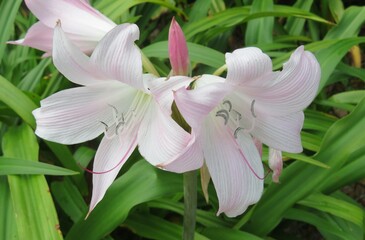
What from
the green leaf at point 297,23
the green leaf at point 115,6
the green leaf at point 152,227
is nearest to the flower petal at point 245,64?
the green leaf at point 152,227

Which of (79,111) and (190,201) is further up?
(79,111)

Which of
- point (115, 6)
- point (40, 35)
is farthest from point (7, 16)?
point (40, 35)

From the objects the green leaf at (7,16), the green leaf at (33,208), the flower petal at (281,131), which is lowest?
the green leaf at (33,208)

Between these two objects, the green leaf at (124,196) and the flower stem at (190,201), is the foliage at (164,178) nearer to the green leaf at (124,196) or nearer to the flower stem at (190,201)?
the green leaf at (124,196)

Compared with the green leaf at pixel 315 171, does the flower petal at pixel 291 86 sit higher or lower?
higher

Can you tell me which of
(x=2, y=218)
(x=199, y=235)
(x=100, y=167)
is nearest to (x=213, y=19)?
(x=199, y=235)

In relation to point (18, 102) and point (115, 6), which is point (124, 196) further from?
point (115, 6)

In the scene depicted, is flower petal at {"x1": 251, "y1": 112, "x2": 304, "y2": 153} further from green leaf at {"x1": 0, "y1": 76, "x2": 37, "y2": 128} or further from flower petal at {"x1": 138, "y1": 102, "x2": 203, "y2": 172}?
green leaf at {"x1": 0, "y1": 76, "x2": 37, "y2": 128}
